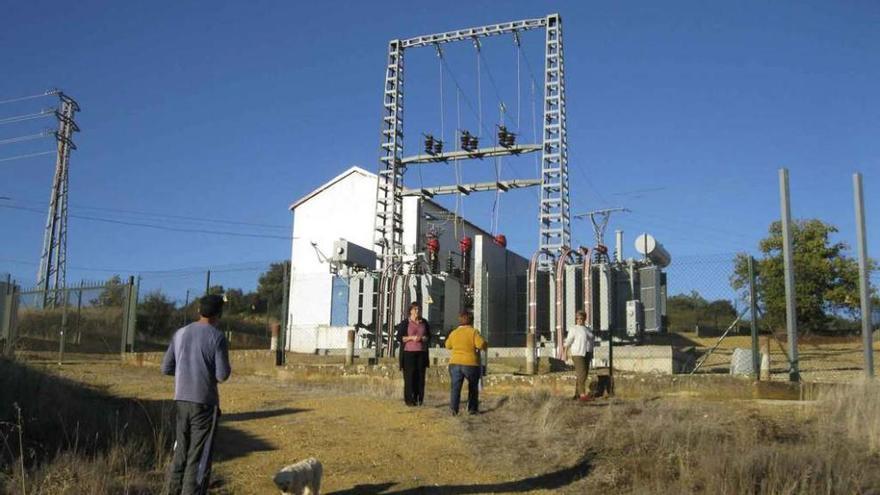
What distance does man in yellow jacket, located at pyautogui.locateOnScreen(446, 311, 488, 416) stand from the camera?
→ 1170cm

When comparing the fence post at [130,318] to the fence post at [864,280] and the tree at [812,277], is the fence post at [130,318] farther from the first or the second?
the tree at [812,277]

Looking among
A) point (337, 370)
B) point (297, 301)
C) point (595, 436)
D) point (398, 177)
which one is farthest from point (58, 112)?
point (595, 436)

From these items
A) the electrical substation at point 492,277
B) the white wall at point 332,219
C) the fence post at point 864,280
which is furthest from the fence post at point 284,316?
the white wall at point 332,219

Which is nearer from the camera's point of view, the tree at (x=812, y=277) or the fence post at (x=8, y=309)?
the fence post at (x=8, y=309)

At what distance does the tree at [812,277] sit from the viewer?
118ft

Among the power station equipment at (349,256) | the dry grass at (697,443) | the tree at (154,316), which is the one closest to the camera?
the dry grass at (697,443)

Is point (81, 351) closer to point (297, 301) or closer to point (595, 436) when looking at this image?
point (297, 301)

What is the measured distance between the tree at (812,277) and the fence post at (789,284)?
71.4 ft

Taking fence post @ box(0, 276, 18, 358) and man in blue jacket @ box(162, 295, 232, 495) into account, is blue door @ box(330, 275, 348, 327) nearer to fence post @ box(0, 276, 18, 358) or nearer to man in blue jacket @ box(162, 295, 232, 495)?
fence post @ box(0, 276, 18, 358)

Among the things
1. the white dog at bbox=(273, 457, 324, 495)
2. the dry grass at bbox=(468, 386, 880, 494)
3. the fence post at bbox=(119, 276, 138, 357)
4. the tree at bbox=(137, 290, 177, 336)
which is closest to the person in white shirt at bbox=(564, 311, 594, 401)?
the dry grass at bbox=(468, 386, 880, 494)

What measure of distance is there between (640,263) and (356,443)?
12.7 m

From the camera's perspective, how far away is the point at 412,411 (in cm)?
1182

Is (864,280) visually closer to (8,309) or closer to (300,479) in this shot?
(300,479)

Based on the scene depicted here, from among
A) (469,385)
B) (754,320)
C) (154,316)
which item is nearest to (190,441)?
(469,385)
